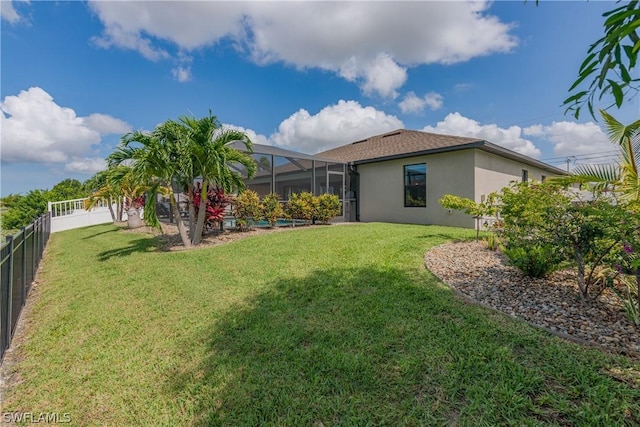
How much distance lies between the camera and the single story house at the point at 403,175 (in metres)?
11.6

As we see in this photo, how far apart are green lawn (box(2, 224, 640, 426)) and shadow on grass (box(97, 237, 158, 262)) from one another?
2.87 metres

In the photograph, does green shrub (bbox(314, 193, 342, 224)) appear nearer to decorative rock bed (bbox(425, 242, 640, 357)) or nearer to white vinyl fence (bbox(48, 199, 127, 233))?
decorative rock bed (bbox(425, 242, 640, 357))

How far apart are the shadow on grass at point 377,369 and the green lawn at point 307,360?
11 mm

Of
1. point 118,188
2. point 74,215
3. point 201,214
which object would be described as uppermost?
point 118,188

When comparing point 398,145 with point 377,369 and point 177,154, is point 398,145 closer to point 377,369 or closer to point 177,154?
point 177,154

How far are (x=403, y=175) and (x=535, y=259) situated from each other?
9.78 m

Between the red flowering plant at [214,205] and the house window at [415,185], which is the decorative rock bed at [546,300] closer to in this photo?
the red flowering plant at [214,205]

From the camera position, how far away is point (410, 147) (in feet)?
45.7

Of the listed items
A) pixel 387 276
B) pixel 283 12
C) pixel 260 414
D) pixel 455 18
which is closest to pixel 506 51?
pixel 455 18

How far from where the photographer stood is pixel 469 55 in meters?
10.6

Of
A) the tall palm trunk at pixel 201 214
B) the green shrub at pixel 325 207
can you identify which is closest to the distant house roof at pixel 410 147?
the green shrub at pixel 325 207

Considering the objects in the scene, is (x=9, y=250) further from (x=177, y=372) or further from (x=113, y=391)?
(x=177, y=372)

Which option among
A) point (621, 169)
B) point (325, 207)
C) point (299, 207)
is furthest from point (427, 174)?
point (621, 169)

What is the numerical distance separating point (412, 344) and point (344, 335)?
710 millimetres
